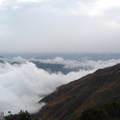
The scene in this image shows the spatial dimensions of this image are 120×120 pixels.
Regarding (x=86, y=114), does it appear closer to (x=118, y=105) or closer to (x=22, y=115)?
(x=118, y=105)

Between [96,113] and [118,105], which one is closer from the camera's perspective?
[96,113]

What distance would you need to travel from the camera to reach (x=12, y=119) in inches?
3750

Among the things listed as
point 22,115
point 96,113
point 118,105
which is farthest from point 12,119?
point 118,105

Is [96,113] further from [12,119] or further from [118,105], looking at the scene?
[12,119]

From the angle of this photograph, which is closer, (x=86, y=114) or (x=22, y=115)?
(x=22, y=115)

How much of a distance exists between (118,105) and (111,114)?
7758 mm

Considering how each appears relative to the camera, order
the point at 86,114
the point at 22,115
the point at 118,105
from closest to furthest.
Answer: the point at 22,115 → the point at 86,114 → the point at 118,105

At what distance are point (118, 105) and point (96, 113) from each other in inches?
459

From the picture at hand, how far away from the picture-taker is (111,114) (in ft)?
289

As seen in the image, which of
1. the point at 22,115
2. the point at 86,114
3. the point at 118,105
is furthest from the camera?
the point at 118,105

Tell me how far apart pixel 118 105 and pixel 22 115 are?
38249 mm

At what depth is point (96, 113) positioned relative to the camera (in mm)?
87438

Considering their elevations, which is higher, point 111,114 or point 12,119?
point 12,119

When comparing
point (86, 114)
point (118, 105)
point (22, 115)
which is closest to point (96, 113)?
point (86, 114)
